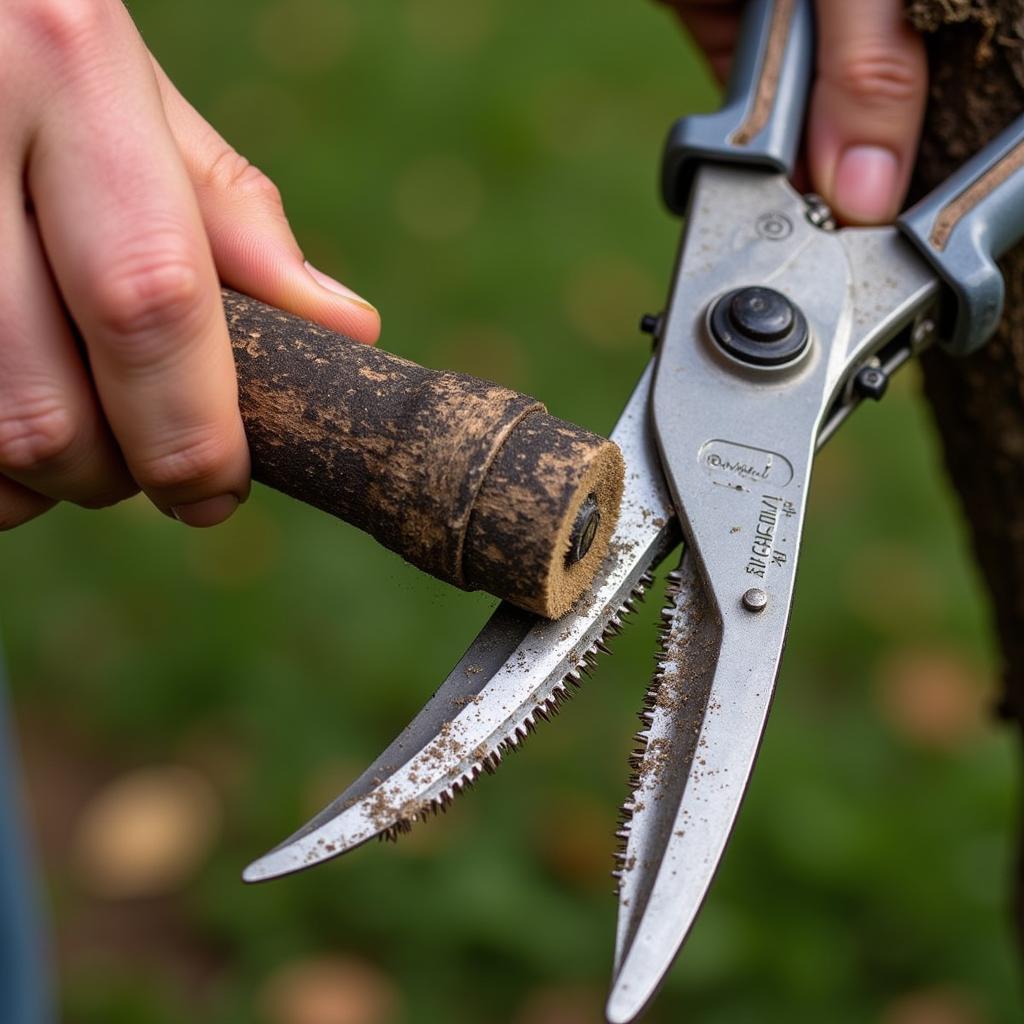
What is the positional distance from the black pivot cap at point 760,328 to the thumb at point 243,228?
1.54 ft

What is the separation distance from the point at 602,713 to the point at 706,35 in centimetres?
166

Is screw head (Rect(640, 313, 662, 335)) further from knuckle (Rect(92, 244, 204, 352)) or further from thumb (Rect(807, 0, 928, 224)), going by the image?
knuckle (Rect(92, 244, 204, 352))

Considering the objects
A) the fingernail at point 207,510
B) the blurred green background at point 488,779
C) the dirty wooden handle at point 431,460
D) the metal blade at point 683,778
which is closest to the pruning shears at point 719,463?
the metal blade at point 683,778

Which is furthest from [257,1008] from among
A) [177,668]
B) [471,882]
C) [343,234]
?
[343,234]

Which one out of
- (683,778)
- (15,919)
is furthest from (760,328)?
(15,919)

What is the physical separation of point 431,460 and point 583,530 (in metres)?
0.17

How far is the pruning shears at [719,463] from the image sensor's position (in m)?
1.34

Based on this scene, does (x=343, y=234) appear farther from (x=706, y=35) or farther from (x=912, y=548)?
(x=706, y=35)

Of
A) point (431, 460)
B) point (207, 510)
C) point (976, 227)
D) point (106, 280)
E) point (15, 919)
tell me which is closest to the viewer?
point (106, 280)

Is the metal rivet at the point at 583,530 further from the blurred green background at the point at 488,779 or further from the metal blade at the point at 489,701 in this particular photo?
the blurred green background at the point at 488,779

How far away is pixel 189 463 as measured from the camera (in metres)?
1.36

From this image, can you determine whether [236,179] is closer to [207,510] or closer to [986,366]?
[207,510]

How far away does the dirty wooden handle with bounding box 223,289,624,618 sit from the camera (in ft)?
4.30

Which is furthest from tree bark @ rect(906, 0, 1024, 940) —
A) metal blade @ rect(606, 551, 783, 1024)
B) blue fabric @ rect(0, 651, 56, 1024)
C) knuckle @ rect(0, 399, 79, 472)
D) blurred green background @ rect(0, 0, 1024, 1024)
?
blue fabric @ rect(0, 651, 56, 1024)
